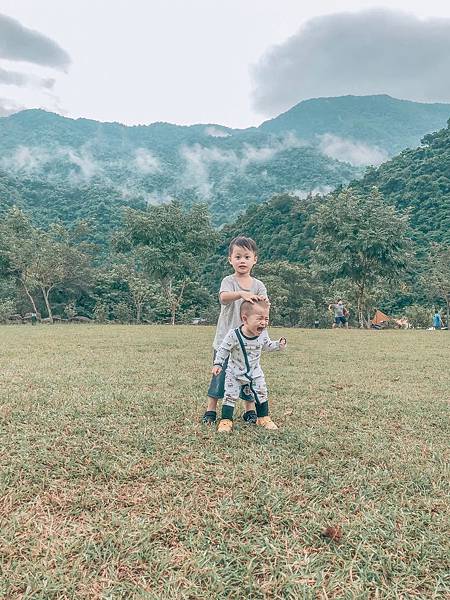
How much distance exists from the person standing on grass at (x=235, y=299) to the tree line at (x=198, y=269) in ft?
48.4

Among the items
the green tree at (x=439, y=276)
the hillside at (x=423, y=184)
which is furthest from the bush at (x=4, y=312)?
the hillside at (x=423, y=184)

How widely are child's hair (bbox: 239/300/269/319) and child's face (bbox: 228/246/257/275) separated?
255 millimetres

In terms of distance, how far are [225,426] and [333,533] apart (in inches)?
47.0

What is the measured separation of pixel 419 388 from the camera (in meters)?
4.26

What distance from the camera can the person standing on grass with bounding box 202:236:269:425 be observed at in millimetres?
2949

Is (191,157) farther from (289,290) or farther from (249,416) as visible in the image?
(249,416)

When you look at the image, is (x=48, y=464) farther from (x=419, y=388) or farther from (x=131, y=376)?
(x=419, y=388)

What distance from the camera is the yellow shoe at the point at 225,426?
2.71 meters

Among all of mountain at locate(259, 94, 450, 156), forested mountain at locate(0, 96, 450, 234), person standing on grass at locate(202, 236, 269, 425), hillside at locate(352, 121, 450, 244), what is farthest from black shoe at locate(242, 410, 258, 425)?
mountain at locate(259, 94, 450, 156)

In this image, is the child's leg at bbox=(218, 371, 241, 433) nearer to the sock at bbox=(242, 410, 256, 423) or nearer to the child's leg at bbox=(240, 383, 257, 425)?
the child's leg at bbox=(240, 383, 257, 425)

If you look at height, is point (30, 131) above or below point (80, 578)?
above

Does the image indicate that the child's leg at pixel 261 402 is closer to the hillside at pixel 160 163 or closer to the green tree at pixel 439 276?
the green tree at pixel 439 276

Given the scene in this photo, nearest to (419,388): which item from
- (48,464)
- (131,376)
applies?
(131,376)

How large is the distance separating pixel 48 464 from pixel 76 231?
1386 inches
